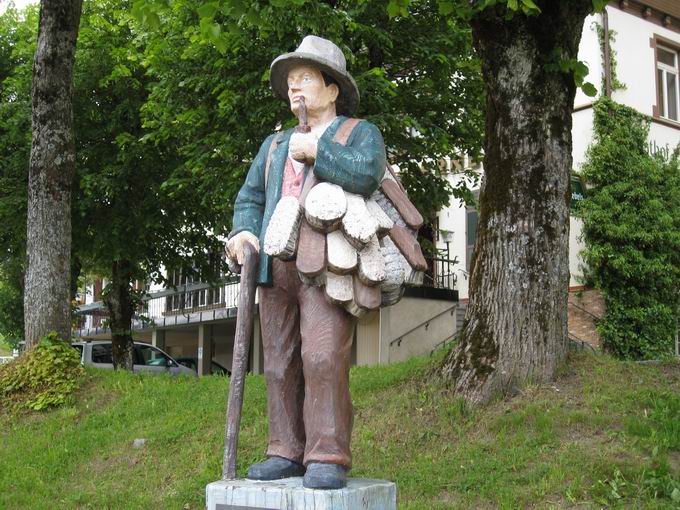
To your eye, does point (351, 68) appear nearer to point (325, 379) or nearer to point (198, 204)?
point (198, 204)

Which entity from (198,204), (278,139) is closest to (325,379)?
(278,139)

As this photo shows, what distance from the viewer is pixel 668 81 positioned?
22.4 meters

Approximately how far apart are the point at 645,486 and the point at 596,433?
91cm

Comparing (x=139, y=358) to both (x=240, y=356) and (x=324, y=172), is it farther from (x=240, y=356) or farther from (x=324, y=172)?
(x=324, y=172)

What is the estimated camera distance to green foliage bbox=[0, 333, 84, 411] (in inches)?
397

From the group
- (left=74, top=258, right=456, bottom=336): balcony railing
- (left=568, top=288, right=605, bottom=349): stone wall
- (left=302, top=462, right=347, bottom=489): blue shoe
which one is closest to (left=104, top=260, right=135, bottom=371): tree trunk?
(left=74, top=258, right=456, bottom=336): balcony railing

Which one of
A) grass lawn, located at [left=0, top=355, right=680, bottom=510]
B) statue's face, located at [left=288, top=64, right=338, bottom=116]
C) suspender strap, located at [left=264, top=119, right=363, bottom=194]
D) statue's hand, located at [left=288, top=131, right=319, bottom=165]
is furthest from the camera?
grass lawn, located at [left=0, top=355, right=680, bottom=510]

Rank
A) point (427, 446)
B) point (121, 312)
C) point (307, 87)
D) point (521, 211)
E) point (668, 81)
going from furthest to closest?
point (668, 81) < point (121, 312) < point (521, 211) < point (427, 446) < point (307, 87)

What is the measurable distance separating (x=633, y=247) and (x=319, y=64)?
15.6 m

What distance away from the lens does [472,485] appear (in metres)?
6.77

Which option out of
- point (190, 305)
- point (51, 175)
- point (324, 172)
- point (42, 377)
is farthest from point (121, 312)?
point (324, 172)

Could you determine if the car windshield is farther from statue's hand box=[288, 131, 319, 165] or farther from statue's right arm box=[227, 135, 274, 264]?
statue's hand box=[288, 131, 319, 165]

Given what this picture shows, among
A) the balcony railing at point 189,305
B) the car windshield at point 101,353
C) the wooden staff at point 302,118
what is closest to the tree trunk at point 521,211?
the wooden staff at point 302,118

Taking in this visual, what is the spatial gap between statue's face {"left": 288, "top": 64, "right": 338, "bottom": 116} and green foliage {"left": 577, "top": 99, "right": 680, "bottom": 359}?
1528 cm
